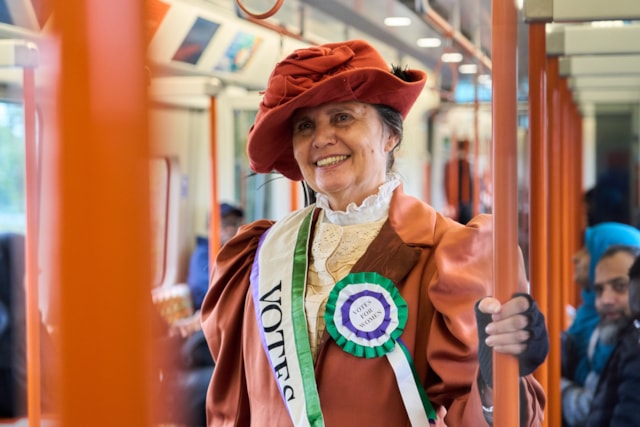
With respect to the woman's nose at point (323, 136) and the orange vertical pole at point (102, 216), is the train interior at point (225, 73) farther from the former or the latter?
the woman's nose at point (323, 136)

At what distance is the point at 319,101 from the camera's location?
1.62 m

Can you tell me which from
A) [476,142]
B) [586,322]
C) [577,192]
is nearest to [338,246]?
[586,322]

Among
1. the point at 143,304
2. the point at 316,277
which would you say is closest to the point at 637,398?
the point at 316,277

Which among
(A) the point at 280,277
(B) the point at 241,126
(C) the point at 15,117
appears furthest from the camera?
(B) the point at 241,126

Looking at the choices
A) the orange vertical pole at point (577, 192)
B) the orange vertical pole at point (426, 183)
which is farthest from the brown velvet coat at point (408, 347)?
the orange vertical pole at point (426, 183)

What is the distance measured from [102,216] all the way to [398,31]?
4675 millimetres

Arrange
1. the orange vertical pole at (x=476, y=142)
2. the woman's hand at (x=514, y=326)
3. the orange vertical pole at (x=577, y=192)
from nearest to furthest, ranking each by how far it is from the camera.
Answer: the woman's hand at (x=514, y=326)
the orange vertical pole at (x=476, y=142)
the orange vertical pole at (x=577, y=192)

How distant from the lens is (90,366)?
1.24 feet

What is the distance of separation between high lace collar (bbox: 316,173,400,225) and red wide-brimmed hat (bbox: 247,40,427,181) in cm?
17

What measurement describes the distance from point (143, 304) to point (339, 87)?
1.24m

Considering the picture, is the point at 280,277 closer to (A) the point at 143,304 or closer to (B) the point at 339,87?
(B) the point at 339,87

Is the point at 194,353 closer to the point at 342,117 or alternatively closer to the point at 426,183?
the point at 342,117

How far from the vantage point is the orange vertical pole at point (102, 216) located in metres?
0.37

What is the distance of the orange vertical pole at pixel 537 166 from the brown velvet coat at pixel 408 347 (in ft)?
1.55
